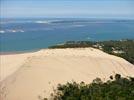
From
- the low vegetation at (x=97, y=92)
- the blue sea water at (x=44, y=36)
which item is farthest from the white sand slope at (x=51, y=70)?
the blue sea water at (x=44, y=36)

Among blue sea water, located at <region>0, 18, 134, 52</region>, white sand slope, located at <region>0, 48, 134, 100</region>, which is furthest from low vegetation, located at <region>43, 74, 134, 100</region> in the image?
blue sea water, located at <region>0, 18, 134, 52</region>

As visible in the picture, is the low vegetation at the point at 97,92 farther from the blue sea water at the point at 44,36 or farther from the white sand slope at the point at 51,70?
the blue sea water at the point at 44,36

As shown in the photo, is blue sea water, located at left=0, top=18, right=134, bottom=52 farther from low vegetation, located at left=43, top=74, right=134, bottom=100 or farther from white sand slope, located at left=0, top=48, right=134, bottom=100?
low vegetation, located at left=43, top=74, right=134, bottom=100

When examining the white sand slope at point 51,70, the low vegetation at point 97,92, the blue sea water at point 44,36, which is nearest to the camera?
the low vegetation at point 97,92

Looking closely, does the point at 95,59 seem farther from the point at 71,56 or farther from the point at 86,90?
the point at 86,90

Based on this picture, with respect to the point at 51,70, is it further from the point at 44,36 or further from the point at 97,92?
the point at 44,36

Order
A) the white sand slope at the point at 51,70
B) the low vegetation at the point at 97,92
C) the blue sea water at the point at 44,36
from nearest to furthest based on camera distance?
the low vegetation at the point at 97,92 → the white sand slope at the point at 51,70 → the blue sea water at the point at 44,36

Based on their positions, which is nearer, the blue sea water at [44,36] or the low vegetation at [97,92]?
the low vegetation at [97,92]

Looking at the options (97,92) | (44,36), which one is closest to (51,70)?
(97,92)

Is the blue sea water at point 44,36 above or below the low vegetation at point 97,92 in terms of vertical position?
below
